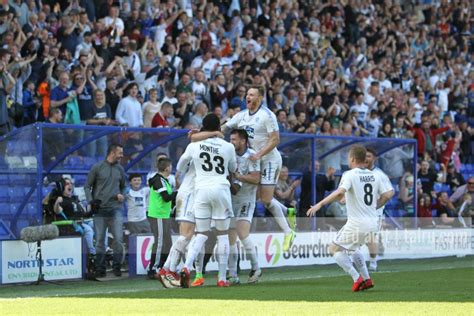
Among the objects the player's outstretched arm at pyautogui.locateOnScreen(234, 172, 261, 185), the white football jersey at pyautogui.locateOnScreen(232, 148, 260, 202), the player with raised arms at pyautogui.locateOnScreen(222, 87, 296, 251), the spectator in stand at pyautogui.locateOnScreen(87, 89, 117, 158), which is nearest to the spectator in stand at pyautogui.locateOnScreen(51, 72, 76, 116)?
the spectator in stand at pyautogui.locateOnScreen(87, 89, 117, 158)

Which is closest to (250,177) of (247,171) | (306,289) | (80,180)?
(247,171)

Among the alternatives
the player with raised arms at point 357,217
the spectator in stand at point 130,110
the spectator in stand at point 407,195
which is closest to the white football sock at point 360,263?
the player with raised arms at point 357,217

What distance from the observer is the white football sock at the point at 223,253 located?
15.3 metres

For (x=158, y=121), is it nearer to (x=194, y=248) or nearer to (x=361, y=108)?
(x=194, y=248)

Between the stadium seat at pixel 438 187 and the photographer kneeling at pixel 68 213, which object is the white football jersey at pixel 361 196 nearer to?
the photographer kneeling at pixel 68 213

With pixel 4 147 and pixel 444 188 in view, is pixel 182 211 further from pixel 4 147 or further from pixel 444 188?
pixel 444 188

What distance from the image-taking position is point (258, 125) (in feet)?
53.1

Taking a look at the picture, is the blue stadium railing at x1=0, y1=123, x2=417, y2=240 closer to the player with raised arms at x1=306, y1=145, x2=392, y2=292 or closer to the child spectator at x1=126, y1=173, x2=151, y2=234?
Answer: the child spectator at x1=126, y1=173, x2=151, y2=234

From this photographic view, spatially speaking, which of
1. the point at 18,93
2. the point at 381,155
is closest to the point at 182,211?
the point at 18,93

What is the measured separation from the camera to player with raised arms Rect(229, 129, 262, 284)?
1600 centimetres

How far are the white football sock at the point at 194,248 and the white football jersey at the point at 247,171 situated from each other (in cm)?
129

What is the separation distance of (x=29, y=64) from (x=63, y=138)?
123 inches

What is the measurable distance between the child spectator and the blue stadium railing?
570mm

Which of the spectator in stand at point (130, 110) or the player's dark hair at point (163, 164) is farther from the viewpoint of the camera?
the spectator in stand at point (130, 110)
